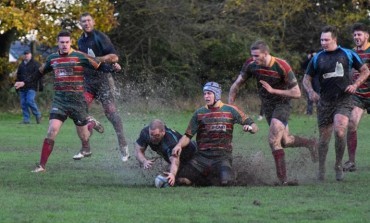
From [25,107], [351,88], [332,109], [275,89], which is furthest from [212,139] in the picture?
[25,107]

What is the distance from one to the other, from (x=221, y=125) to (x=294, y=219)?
309 cm

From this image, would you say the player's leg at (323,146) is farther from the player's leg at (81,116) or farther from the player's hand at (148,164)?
the player's leg at (81,116)

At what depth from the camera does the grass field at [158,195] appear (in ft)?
30.0

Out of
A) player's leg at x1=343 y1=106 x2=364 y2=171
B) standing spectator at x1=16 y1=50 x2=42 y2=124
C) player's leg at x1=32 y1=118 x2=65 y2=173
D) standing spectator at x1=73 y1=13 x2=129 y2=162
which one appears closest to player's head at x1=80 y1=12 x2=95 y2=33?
standing spectator at x1=73 y1=13 x2=129 y2=162

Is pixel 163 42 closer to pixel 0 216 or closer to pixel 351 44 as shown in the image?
pixel 351 44

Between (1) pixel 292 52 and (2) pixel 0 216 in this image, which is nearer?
(2) pixel 0 216

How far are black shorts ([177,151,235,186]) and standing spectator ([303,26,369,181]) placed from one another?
1.44 metres

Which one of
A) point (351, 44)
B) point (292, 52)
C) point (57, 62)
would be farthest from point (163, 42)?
point (57, 62)

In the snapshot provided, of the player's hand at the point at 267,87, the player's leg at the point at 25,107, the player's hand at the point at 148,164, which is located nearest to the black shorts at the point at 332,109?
the player's hand at the point at 267,87

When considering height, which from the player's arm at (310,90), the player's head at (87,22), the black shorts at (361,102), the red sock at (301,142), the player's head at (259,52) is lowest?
the red sock at (301,142)

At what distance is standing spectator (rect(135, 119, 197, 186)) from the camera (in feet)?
38.4

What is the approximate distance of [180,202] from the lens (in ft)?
33.3

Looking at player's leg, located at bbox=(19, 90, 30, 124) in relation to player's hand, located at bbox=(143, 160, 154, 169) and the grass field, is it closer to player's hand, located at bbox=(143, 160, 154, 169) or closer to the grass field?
the grass field

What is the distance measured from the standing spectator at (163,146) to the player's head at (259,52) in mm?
1313
